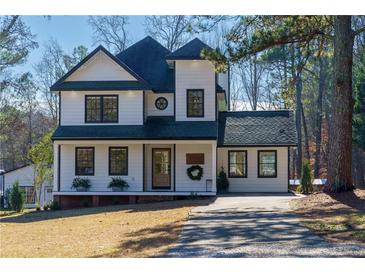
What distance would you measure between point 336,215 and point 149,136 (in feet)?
33.5

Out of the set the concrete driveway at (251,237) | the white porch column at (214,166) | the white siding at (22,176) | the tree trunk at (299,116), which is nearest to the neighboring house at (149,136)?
the white porch column at (214,166)

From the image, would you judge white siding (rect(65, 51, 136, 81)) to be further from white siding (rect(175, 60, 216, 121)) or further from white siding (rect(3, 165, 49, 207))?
white siding (rect(3, 165, 49, 207))

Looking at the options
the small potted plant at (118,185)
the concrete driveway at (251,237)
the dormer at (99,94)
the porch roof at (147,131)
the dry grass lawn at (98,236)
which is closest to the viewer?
the concrete driveway at (251,237)

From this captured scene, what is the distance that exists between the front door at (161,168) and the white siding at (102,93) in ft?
5.61

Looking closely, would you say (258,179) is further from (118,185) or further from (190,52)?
(190,52)

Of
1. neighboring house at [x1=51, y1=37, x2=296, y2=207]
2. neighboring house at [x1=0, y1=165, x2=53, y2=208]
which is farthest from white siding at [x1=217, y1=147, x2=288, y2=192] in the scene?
neighboring house at [x1=0, y1=165, x2=53, y2=208]

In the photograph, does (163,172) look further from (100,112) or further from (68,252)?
(68,252)

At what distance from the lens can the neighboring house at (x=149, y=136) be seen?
21516 mm

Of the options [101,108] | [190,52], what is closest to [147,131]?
[101,108]

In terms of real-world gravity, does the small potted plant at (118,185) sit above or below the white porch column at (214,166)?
below

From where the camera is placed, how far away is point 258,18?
18.5m

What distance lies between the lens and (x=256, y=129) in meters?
23.2

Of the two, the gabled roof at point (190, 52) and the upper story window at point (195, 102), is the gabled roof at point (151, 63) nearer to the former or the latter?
the upper story window at point (195, 102)

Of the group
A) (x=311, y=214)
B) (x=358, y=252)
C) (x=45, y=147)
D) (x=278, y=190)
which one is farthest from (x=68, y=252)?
(x=45, y=147)
